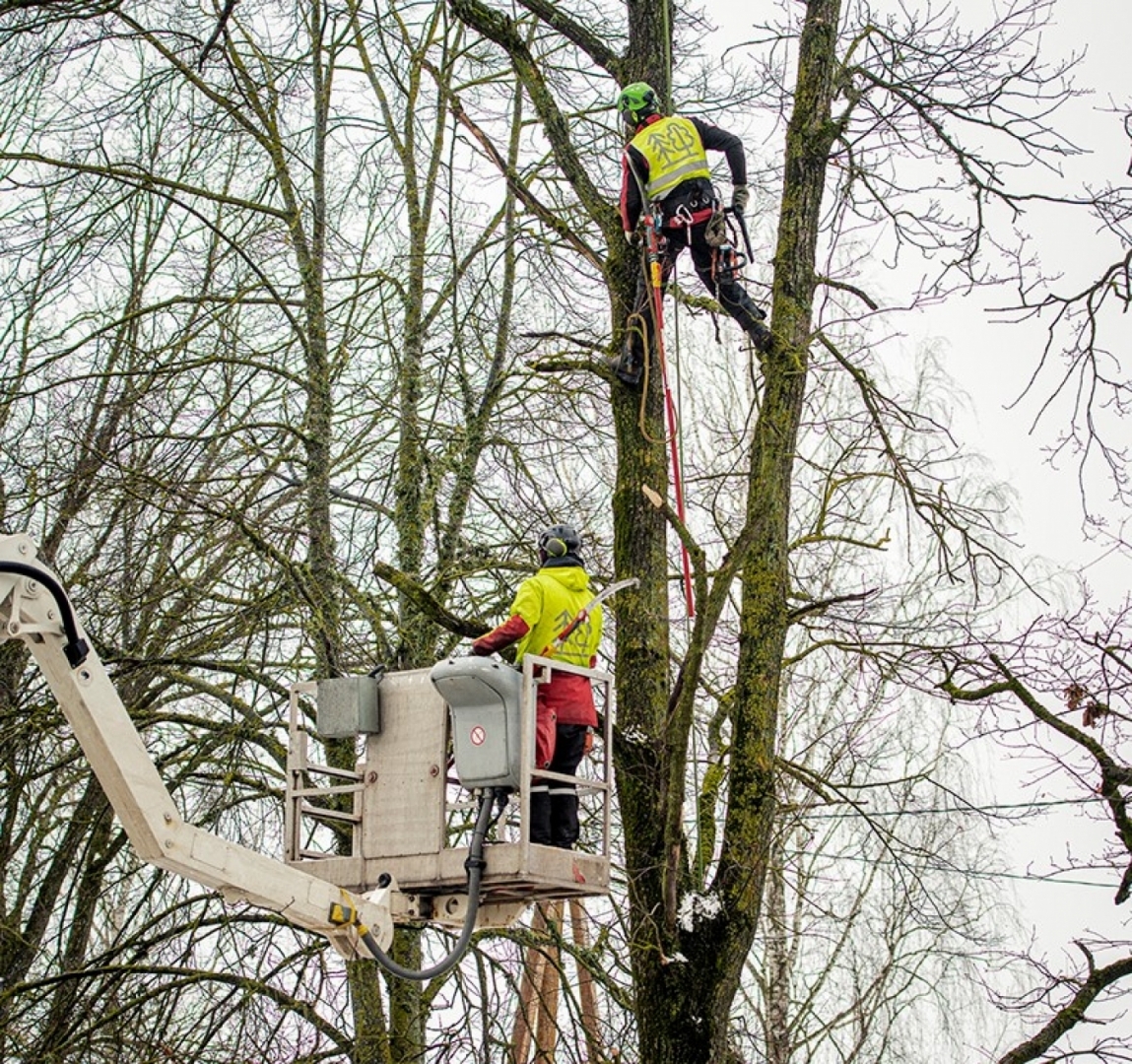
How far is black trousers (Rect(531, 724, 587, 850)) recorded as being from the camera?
733cm

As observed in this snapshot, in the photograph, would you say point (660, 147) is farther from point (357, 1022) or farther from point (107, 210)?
point (357, 1022)

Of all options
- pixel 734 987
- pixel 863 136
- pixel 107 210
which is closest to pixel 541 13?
pixel 863 136

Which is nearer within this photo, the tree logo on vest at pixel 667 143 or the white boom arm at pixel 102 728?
the white boom arm at pixel 102 728

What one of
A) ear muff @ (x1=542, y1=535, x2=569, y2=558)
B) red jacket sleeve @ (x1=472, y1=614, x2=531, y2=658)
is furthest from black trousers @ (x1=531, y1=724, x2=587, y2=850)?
ear muff @ (x1=542, y1=535, x2=569, y2=558)

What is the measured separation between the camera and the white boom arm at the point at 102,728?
549 cm

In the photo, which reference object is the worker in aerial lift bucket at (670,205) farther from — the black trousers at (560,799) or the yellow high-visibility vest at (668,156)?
the black trousers at (560,799)

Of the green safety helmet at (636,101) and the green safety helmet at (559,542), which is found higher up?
the green safety helmet at (636,101)

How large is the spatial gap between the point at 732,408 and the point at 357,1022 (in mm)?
11880

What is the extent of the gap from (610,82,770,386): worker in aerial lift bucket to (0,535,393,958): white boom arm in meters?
3.83

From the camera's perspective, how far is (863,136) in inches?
351

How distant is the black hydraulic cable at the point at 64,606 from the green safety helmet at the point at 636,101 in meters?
4.63

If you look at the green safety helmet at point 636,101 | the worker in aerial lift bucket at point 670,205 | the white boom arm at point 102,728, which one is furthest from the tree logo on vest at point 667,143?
the white boom arm at point 102,728

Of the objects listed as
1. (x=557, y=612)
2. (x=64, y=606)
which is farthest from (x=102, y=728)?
(x=557, y=612)

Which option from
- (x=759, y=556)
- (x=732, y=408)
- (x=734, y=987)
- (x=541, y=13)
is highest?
(x=732, y=408)
